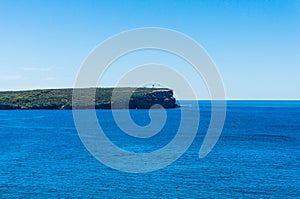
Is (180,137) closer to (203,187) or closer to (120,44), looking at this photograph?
(203,187)

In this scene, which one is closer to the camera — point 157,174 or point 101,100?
point 157,174

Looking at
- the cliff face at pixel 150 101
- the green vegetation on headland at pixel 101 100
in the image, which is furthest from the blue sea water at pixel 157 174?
the cliff face at pixel 150 101

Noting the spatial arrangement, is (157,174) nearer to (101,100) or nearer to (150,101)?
(101,100)

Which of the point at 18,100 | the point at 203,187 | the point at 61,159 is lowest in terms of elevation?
the point at 203,187

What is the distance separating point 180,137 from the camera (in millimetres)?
71625

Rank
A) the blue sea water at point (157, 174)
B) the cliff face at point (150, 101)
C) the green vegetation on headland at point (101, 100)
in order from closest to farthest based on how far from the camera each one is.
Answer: the blue sea water at point (157, 174)
the green vegetation on headland at point (101, 100)
the cliff face at point (150, 101)

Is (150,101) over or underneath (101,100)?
over

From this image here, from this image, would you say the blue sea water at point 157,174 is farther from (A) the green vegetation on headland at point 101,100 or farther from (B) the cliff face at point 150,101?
(B) the cliff face at point 150,101

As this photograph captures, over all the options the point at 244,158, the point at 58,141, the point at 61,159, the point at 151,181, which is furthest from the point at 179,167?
the point at 58,141

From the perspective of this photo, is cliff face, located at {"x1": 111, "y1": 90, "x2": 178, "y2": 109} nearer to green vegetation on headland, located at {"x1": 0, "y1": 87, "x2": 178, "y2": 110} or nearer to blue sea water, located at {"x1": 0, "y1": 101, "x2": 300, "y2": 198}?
green vegetation on headland, located at {"x1": 0, "y1": 87, "x2": 178, "y2": 110}

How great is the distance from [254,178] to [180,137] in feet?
109

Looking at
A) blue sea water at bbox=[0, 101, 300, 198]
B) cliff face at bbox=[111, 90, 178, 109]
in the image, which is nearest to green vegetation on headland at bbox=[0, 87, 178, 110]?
cliff face at bbox=[111, 90, 178, 109]

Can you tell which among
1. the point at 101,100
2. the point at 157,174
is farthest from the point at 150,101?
the point at 157,174

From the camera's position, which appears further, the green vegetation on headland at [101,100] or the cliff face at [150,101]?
the cliff face at [150,101]
